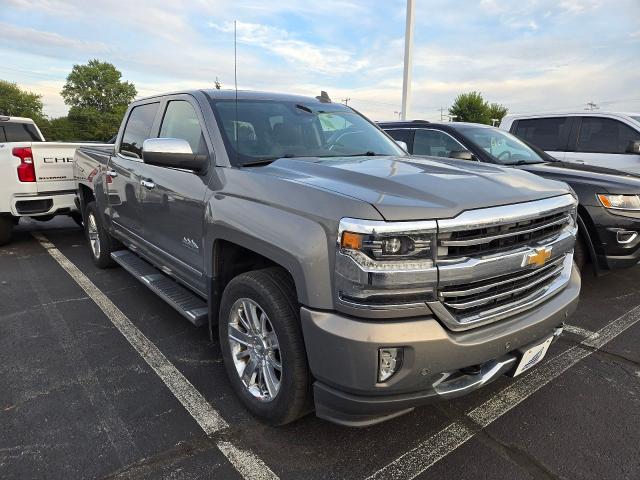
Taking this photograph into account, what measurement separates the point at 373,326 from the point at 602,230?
3595 millimetres

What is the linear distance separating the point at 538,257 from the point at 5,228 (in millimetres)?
7008

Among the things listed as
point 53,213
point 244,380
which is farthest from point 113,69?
point 244,380

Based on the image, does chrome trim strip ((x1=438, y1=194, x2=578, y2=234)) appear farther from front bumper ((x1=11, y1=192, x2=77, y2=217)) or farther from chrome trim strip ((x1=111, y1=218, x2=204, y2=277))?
front bumper ((x1=11, y1=192, x2=77, y2=217))

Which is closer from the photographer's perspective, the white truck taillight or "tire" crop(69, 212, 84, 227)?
the white truck taillight

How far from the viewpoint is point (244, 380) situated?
2.71 metres

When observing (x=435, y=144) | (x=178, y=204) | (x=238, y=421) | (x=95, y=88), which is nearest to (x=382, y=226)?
(x=238, y=421)

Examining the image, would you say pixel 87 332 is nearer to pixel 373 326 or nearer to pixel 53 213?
pixel 373 326

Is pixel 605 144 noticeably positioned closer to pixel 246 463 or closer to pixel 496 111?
pixel 246 463

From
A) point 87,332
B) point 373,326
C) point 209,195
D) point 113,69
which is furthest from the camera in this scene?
point 113,69

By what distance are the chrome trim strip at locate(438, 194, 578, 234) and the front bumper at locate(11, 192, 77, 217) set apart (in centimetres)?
623

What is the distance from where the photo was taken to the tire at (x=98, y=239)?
17.6ft

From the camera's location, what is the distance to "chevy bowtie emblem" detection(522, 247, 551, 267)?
2.29 m

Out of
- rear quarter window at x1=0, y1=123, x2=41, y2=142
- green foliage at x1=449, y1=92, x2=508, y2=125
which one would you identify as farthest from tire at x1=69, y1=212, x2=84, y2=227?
green foliage at x1=449, y1=92, x2=508, y2=125

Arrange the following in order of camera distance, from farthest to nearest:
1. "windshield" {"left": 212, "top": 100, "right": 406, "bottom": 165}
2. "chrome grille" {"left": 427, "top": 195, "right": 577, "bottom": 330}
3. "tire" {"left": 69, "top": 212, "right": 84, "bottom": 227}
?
1. "tire" {"left": 69, "top": 212, "right": 84, "bottom": 227}
2. "windshield" {"left": 212, "top": 100, "right": 406, "bottom": 165}
3. "chrome grille" {"left": 427, "top": 195, "right": 577, "bottom": 330}
